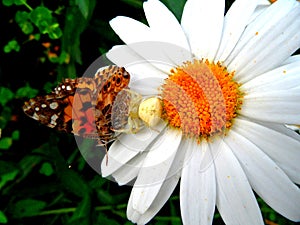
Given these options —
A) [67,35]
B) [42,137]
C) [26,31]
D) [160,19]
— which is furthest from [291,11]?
[42,137]

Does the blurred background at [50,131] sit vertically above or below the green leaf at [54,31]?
below

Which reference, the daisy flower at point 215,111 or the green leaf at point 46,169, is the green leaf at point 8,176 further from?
the daisy flower at point 215,111

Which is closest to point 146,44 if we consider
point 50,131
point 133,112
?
point 133,112

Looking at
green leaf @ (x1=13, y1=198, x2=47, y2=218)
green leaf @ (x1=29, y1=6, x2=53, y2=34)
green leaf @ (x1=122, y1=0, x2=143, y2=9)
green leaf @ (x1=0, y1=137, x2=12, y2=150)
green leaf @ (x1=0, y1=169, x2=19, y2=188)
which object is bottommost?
green leaf @ (x1=13, y1=198, x2=47, y2=218)

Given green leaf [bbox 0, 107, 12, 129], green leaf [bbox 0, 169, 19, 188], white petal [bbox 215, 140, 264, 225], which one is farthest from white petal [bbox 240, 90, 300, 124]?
green leaf [bbox 0, 107, 12, 129]

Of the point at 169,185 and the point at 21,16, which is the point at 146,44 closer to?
the point at 169,185

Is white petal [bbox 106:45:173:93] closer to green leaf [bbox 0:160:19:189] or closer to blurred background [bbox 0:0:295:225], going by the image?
blurred background [bbox 0:0:295:225]

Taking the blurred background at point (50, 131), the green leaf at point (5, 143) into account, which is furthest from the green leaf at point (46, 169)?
the green leaf at point (5, 143)

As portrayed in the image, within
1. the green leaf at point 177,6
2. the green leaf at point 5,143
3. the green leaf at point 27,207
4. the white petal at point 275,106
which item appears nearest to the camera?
the white petal at point 275,106
